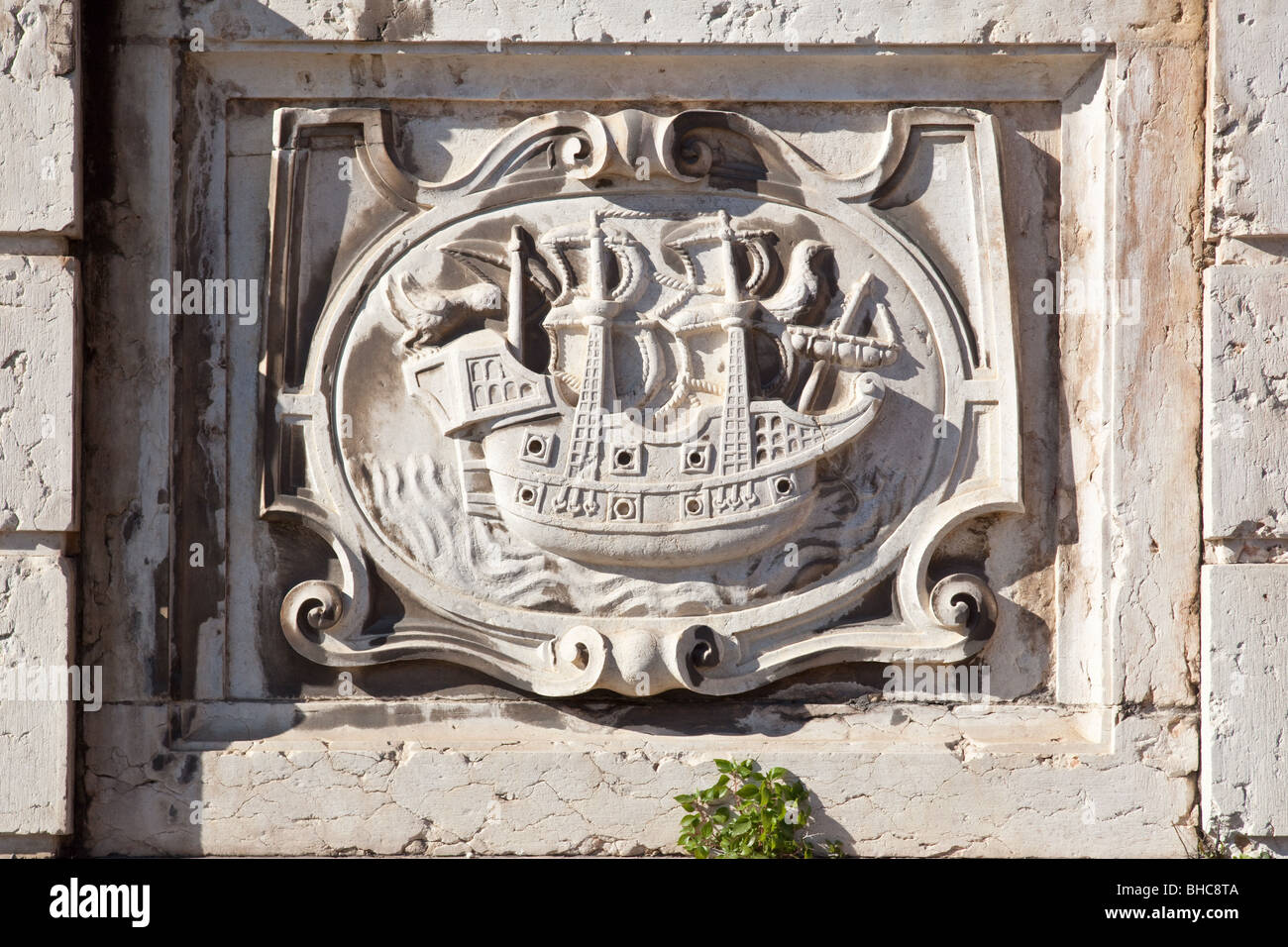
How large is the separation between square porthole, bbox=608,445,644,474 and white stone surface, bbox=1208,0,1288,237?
198 cm

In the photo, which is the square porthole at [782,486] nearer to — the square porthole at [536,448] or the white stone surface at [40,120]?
the square porthole at [536,448]

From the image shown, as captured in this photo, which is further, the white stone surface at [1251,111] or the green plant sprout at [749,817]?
the white stone surface at [1251,111]

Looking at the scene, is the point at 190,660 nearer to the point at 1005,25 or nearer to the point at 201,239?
the point at 201,239

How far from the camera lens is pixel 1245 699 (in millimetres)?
3568

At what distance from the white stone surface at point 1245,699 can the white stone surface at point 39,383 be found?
139 inches

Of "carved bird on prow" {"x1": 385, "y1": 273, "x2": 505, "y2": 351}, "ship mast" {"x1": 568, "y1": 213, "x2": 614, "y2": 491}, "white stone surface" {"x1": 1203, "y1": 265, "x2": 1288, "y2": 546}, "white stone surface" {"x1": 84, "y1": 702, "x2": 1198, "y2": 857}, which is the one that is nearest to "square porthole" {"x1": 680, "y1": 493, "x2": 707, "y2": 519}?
"ship mast" {"x1": 568, "y1": 213, "x2": 614, "y2": 491}

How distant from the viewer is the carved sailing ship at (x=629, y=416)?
3637mm

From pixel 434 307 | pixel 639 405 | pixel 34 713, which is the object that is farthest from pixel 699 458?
pixel 34 713

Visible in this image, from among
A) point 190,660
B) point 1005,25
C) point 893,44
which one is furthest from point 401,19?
point 190,660

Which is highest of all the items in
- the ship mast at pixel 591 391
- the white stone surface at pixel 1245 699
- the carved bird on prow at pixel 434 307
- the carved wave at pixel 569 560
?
the carved bird on prow at pixel 434 307

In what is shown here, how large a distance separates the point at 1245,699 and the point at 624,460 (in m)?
2.04

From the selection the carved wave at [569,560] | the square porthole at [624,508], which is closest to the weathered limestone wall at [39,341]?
the carved wave at [569,560]

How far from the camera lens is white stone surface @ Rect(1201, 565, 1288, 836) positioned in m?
3.55

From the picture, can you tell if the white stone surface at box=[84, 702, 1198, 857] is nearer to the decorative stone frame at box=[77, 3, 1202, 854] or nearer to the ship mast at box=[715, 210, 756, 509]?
the decorative stone frame at box=[77, 3, 1202, 854]
